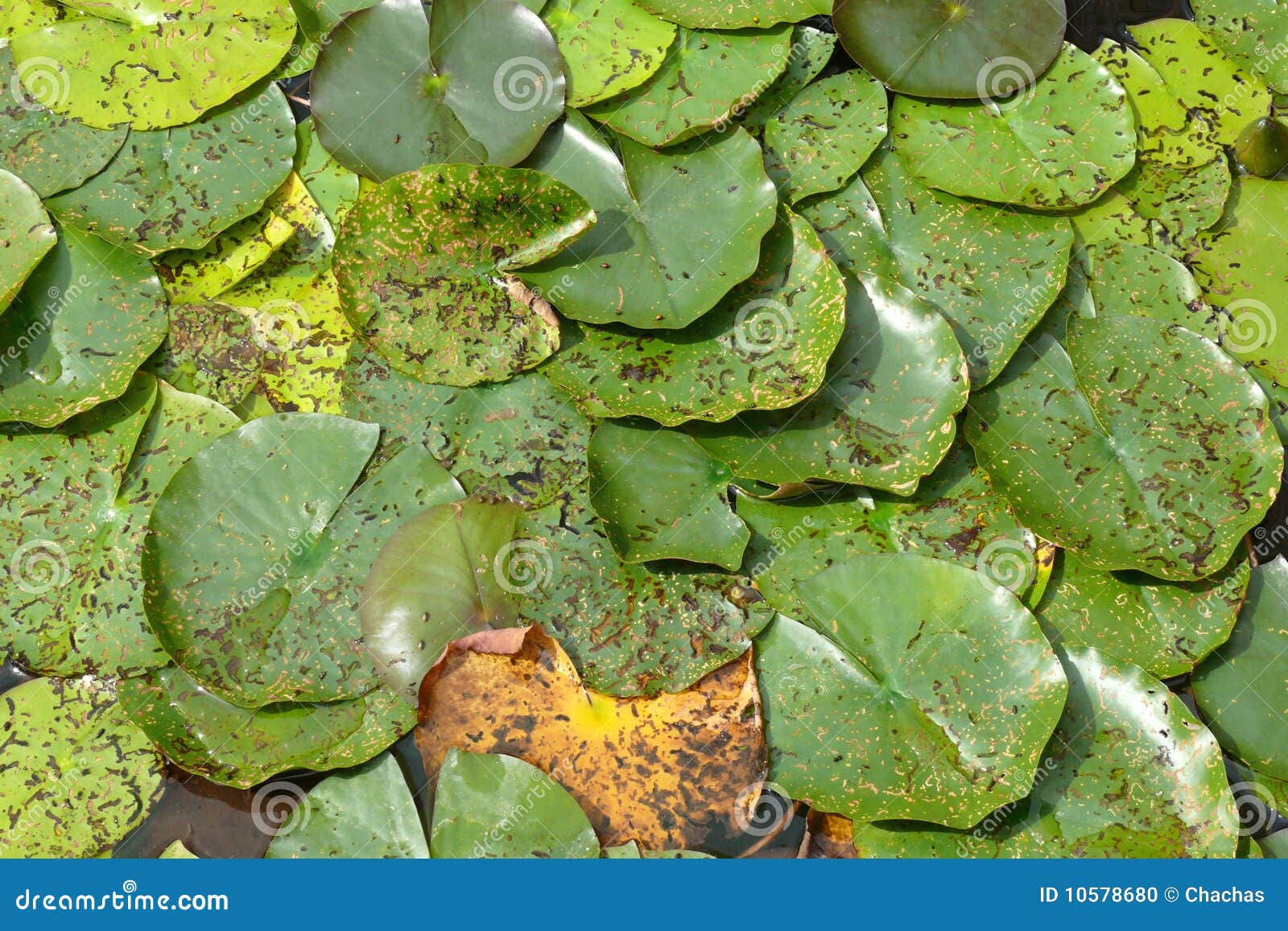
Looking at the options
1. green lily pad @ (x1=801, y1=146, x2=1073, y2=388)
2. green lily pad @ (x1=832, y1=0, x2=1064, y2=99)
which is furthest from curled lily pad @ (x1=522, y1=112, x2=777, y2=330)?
green lily pad @ (x1=832, y1=0, x2=1064, y2=99)

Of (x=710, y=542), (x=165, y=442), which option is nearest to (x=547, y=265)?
(x=710, y=542)

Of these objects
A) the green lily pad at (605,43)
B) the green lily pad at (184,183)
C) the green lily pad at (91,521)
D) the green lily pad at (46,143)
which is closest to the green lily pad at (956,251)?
the green lily pad at (605,43)

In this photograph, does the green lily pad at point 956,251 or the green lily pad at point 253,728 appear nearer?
the green lily pad at point 253,728

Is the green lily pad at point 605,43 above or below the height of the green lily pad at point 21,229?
above

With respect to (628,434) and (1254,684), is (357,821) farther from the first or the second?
(1254,684)

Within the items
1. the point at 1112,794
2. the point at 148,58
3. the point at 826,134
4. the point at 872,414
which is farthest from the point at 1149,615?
the point at 148,58

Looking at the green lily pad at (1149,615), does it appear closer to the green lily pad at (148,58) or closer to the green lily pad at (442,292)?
the green lily pad at (442,292)

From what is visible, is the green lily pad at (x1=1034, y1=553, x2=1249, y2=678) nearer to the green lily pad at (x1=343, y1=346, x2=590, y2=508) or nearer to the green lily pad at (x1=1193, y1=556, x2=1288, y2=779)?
the green lily pad at (x1=1193, y1=556, x2=1288, y2=779)

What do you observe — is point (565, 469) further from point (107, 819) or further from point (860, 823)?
point (107, 819)
